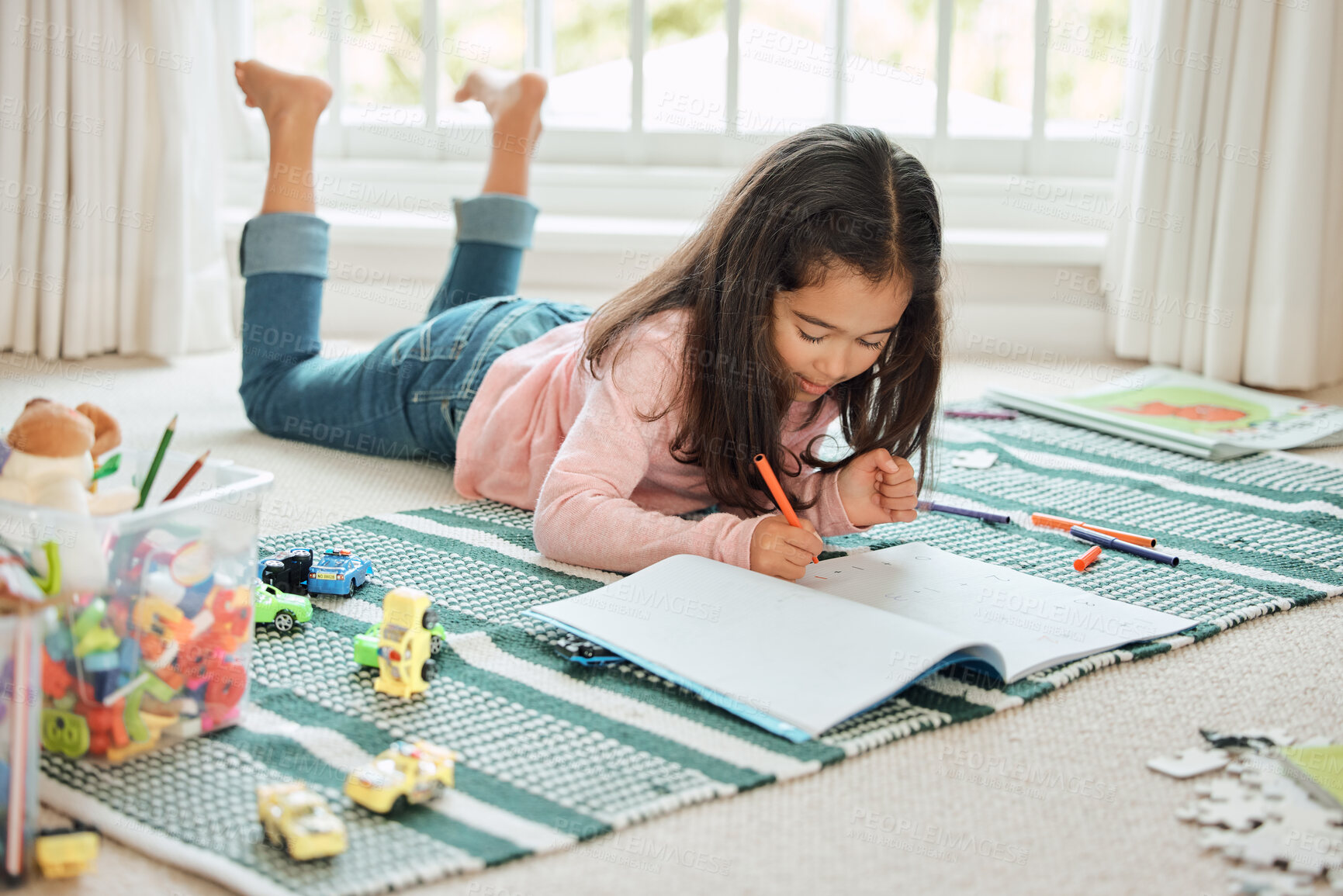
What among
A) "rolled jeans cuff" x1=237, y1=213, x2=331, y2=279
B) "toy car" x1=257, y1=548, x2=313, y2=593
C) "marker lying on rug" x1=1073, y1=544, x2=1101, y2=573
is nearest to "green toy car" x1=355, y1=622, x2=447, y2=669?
"toy car" x1=257, y1=548, x2=313, y2=593

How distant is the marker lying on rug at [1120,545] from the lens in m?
1.09

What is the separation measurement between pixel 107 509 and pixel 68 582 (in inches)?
2.5

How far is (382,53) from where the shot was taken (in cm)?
227

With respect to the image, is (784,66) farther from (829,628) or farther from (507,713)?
(507,713)

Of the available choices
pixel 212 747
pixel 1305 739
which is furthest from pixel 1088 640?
pixel 212 747

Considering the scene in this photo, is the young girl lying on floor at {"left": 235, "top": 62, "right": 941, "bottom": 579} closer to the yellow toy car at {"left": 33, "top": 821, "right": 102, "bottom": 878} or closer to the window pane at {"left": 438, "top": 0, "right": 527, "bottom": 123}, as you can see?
the yellow toy car at {"left": 33, "top": 821, "right": 102, "bottom": 878}

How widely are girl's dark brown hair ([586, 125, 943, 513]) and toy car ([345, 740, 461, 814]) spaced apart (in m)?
0.43

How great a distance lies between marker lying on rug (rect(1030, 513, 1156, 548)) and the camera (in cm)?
112

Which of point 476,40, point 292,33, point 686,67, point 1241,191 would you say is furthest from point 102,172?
point 1241,191

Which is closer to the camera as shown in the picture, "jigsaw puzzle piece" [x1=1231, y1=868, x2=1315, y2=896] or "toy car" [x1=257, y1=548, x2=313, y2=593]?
"jigsaw puzzle piece" [x1=1231, y1=868, x2=1315, y2=896]

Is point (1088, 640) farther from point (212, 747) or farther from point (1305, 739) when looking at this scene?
point (212, 747)

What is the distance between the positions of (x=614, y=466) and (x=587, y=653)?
0.24 metres

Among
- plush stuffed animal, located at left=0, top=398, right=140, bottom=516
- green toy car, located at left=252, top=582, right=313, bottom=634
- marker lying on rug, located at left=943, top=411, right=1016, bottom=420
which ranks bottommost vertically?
green toy car, located at left=252, top=582, right=313, bottom=634

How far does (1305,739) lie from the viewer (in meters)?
0.74
